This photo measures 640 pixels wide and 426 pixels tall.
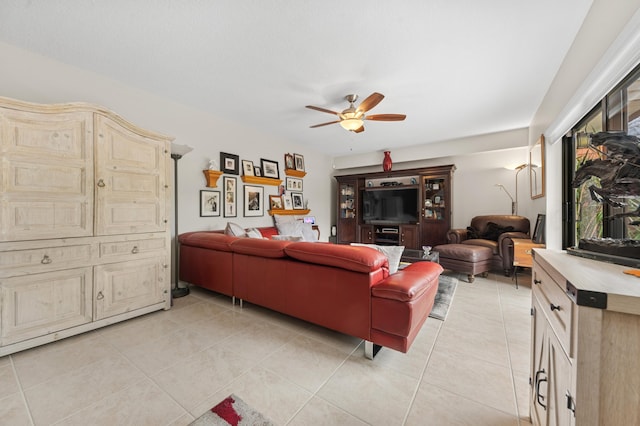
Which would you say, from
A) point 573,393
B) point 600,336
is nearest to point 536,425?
point 573,393

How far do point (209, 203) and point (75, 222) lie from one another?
165 cm

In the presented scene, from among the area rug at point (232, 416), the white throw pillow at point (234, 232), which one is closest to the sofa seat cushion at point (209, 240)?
the white throw pillow at point (234, 232)

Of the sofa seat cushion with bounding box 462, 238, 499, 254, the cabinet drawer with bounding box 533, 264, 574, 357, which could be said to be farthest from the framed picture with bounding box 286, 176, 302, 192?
the cabinet drawer with bounding box 533, 264, 574, 357

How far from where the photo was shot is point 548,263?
35.8 inches

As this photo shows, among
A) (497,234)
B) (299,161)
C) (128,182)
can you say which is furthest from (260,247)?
(497,234)

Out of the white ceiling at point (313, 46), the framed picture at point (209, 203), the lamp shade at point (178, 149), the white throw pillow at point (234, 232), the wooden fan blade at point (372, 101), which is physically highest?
the white ceiling at point (313, 46)

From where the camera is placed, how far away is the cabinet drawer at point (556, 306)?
67cm

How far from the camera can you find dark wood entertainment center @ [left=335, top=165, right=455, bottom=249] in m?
4.80

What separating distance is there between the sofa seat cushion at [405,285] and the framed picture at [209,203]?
2.80 m

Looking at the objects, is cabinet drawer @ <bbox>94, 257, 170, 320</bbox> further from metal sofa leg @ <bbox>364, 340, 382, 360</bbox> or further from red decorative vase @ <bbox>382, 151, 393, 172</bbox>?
red decorative vase @ <bbox>382, 151, 393, 172</bbox>

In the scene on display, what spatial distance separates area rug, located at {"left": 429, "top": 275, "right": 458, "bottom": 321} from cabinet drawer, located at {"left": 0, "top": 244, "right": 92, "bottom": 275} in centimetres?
315

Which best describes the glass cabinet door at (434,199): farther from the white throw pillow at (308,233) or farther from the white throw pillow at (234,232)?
the white throw pillow at (234,232)

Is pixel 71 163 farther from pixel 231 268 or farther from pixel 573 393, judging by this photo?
pixel 573 393

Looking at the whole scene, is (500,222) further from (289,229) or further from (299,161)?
(299,161)
